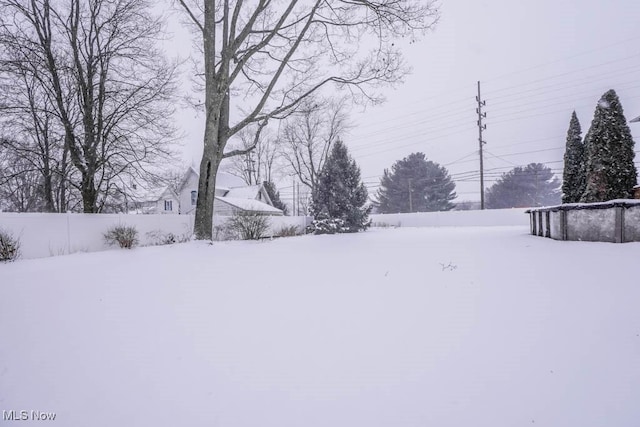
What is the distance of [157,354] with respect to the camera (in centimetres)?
250

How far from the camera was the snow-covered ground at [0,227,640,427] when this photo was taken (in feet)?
6.24

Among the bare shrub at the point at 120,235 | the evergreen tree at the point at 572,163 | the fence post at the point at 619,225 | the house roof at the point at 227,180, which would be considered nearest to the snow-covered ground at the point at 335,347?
the fence post at the point at 619,225

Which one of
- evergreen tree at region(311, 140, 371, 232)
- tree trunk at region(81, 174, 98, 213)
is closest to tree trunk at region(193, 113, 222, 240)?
tree trunk at region(81, 174, 98, 213)

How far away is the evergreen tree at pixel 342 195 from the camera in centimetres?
1675

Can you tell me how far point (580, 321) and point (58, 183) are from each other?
637 inches

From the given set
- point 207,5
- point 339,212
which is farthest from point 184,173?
point 207,5

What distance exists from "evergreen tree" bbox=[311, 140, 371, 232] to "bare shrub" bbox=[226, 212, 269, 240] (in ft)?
22.5

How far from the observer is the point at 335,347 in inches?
97.0

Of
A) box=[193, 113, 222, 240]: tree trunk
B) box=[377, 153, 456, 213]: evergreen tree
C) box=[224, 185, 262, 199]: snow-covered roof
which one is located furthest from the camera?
box=[377, 153, 456, 213]: evergreen tree

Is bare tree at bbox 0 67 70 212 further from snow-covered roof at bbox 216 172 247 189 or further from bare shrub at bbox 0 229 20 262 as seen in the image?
snow-covered roof at bbox 216 172 247 189

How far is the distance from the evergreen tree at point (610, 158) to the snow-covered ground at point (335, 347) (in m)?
3.22

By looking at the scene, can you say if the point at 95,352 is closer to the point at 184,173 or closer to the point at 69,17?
the point at 69,17

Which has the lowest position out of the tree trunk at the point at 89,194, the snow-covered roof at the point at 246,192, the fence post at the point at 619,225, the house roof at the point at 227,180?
the fence post at the point at 619,225

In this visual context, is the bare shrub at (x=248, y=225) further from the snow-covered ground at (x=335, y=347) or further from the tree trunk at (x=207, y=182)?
the snow-covered ground at (x=335, y=347)
